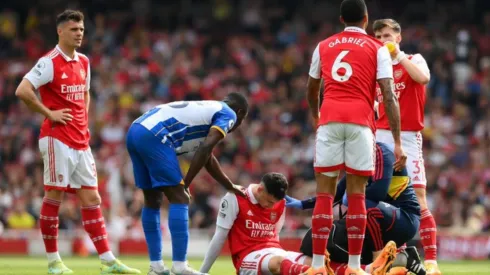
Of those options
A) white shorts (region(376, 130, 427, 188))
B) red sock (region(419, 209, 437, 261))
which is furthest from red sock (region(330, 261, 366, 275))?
white shorts (region(376, 130, 427, 188))

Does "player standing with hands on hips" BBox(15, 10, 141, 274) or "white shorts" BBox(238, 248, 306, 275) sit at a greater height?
"player standing with hands on hips" BBox(15, 10, 141, 274)

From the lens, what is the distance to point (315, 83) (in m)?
9.91

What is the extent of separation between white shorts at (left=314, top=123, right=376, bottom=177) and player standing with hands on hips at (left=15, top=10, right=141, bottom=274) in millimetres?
3153

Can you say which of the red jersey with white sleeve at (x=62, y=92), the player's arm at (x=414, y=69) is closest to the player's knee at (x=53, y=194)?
the red jersey with white sleeve at (x=62, y=92)

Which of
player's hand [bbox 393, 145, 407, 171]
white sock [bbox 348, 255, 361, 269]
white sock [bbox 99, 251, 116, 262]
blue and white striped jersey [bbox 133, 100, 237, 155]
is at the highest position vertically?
blue and white striped jersey [bbox 133, 100, 237, 155]

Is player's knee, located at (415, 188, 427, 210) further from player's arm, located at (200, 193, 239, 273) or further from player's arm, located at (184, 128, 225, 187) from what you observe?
player's arm, located at (184, 128, 225, 187)

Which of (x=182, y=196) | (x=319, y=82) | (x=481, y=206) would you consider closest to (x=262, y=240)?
(x=182, y=196)

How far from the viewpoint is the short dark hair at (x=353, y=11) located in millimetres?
9719

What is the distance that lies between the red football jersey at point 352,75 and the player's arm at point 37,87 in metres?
3.34

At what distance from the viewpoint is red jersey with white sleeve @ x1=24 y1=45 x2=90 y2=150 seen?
11.6 meters

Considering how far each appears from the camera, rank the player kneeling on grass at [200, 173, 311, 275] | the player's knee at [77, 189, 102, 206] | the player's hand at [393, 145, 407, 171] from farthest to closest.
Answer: the player's knee at [77, 189, 102, 206]
the player kneeling on grass at [200, 173, 311, 275]
the player's hand at [393, 145, 407, 171]

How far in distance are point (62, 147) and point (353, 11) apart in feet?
12.5

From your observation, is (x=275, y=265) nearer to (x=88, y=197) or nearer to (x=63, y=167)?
(x=88, y=197)

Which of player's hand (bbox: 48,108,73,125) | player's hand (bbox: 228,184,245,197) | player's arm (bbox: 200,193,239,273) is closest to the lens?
player's arm (bbox: 200,193,239,273)
